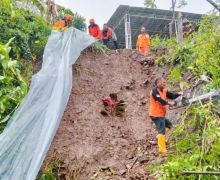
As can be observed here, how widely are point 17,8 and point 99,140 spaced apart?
4.43m

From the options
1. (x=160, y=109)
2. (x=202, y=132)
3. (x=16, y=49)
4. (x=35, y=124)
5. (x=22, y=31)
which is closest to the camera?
(x=202, y=132)

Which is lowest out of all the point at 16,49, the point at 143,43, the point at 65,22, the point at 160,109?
the point at 160,109

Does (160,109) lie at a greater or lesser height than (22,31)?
lesser

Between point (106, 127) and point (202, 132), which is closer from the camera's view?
point (202, 132)

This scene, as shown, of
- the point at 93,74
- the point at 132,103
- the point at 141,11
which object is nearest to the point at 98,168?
the point at 132,103

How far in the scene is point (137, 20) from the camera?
1353 cm

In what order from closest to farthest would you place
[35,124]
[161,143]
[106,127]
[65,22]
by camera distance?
[35,124], [161,143], [106,127], [65,22]

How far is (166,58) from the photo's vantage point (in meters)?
9.09

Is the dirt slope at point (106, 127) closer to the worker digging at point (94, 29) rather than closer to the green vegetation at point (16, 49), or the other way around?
the green vegetation at point (16, 49)

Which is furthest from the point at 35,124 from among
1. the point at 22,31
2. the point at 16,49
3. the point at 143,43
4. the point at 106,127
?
the point at 143,43

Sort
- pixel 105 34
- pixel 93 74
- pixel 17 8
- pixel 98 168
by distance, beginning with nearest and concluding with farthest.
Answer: pixel 98 168 < pixel 93 74 < pixel 17 8 < pixel 105 34

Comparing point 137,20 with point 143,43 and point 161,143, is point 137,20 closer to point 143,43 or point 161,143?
point 143,43

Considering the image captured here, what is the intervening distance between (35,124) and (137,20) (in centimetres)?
844

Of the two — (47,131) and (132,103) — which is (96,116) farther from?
(47,131)
